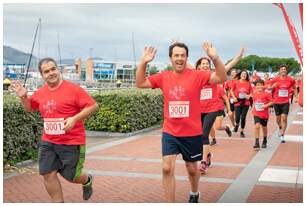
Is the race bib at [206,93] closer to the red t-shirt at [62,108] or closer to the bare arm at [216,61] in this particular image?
the bare arm at [216,61]

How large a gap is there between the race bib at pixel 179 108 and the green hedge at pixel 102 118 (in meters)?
3.66

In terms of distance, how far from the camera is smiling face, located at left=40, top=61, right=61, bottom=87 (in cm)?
506

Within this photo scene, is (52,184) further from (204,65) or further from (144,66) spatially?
(204,65)

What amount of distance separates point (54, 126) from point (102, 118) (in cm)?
817

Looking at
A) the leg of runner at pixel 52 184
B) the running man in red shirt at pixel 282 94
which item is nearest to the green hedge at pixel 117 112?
the running man in red shirt at pixel 282 94

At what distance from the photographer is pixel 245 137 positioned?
41.5 feet

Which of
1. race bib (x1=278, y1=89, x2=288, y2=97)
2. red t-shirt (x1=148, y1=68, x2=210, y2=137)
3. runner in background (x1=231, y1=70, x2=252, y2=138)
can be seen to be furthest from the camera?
runner in background (x1=231, y1=70, x2=252, y2=138)

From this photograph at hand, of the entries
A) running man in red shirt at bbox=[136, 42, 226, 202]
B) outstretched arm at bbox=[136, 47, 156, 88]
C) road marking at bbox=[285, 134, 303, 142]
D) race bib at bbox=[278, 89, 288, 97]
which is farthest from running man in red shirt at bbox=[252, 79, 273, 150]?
outstretched arm at bbox=[136, 47, 156, 88]

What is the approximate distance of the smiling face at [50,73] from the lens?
16.6 ft

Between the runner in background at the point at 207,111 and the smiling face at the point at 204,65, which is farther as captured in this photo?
the runner in background at the point at 207,111

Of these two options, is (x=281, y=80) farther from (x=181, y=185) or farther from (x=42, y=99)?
(x=42, y=99)

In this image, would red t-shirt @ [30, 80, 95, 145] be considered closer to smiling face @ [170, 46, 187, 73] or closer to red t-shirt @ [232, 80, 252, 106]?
smiling face @ [170, 46, 187, 73]

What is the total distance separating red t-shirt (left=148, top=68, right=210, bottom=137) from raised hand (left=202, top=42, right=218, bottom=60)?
16.7 inches

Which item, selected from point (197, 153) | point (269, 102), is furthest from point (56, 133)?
point (269, 102)
